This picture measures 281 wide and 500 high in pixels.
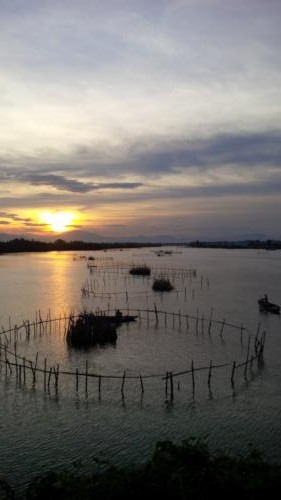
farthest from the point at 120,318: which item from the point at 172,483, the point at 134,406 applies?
the point at 172,483

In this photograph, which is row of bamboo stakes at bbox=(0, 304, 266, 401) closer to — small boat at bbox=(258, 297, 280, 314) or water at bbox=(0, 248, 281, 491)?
water at bbox=(0, 248, 281, 491)

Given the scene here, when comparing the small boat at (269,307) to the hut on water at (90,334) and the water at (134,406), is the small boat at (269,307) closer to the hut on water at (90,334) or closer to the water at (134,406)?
the water at (134,406)

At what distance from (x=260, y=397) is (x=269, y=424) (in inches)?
98.7

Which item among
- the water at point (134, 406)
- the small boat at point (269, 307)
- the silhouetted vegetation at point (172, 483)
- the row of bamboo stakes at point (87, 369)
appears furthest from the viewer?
the small boat at point (269, 307)

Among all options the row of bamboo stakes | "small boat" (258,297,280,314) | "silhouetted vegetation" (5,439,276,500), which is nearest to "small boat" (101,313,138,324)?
the row of bamboo stakes

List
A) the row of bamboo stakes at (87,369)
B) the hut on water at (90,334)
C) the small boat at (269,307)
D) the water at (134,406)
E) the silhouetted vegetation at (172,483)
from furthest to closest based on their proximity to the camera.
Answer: the small boat at (269,307) < the hut on water at (90,334) < the row of bamboo stakes at (87,369) < the water at (134,406) < the silhouetted vegetation at (172,483)

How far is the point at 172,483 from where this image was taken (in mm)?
8258

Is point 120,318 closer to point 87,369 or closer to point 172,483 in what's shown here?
point 87,369

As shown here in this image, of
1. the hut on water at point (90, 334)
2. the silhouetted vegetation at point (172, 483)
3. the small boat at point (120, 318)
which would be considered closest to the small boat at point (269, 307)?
the small boat at point (120, 318)

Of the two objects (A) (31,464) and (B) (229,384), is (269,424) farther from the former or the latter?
(A) (31,464)

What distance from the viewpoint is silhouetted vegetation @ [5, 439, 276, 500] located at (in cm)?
821

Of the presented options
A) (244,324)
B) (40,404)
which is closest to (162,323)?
(244,324)

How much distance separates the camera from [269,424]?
14.4m

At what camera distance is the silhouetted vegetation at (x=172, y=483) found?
8.21 metres
